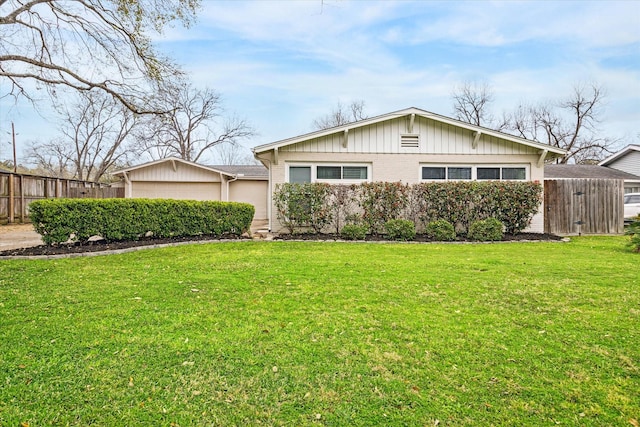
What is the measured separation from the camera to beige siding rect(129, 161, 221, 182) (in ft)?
52.9

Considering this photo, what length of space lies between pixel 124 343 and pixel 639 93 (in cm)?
2858

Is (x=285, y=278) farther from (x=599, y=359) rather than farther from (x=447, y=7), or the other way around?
(x=447, y=7)

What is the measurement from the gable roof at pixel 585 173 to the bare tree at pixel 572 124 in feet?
25.0

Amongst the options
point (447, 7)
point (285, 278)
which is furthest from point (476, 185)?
point (285, 278)

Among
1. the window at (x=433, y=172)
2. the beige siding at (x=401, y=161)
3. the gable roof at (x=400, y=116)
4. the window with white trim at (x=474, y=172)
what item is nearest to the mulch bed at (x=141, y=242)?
the beige siding at (x=401, y=161)

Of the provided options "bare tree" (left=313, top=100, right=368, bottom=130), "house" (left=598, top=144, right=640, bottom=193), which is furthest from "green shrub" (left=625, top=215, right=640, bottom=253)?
"bare tree" (left=313, top=100, right=368, bottom=130)

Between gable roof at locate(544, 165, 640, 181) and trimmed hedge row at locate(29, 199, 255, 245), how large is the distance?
59.8ft

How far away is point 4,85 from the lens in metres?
11.9

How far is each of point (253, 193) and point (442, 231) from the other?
38.5ft

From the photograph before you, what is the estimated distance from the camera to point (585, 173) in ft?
67.5

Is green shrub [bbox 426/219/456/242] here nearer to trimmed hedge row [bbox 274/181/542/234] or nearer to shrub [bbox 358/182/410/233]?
trimmed hedge row [bbox 274/181/542/234]

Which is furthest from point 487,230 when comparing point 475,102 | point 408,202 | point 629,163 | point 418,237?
point 475,102

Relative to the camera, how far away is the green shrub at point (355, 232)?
9.65m

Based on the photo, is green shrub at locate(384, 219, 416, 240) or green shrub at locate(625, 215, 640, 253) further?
green shrub at locate(384, 219, 416, 240)
